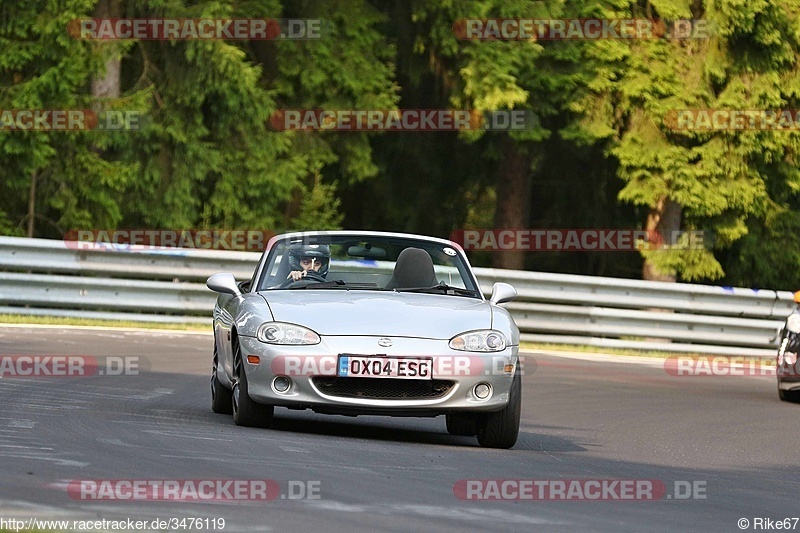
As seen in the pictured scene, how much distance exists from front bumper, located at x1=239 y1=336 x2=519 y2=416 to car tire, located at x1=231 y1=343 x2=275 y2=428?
0.16m

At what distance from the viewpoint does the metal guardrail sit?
21188 millimetres

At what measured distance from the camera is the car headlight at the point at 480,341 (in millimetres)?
10273

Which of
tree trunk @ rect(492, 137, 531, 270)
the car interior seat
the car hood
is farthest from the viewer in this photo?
tree trunk @ rect(492, 137, 531, 270)

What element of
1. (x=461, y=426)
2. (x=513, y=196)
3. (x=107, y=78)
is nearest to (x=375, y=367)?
(x=461, y=426)

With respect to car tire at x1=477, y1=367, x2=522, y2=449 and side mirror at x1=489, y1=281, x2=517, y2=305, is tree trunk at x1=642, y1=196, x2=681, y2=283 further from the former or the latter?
car tire at x1=477, y1=367, x2=522, y2=449

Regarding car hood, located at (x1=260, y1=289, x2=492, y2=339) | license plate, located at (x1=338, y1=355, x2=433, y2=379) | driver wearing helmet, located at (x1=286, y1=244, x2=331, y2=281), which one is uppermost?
driver wearing helmet, located at (x1=286, y1=244, x2=331, y2=281)

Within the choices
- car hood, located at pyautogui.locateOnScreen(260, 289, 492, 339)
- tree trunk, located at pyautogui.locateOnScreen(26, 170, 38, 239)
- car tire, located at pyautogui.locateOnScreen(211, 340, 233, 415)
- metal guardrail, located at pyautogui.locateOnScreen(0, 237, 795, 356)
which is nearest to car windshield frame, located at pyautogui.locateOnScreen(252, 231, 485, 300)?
car hood, located at pyautogui.locateOnScreen(260, 289, 492, 339)

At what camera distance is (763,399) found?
16797 mm

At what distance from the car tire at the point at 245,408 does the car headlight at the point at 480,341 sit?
128 cm

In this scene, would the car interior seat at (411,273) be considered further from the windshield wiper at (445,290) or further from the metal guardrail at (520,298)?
the metal guardrail at (520,298)

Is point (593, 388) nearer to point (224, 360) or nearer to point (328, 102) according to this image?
point (224, 360)

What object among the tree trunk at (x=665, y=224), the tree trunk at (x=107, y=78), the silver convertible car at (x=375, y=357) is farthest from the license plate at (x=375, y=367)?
the tree trunk at (x=665, y=224)

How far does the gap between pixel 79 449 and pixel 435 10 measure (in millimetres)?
20628

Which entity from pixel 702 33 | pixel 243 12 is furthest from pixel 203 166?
pixel 702 33
